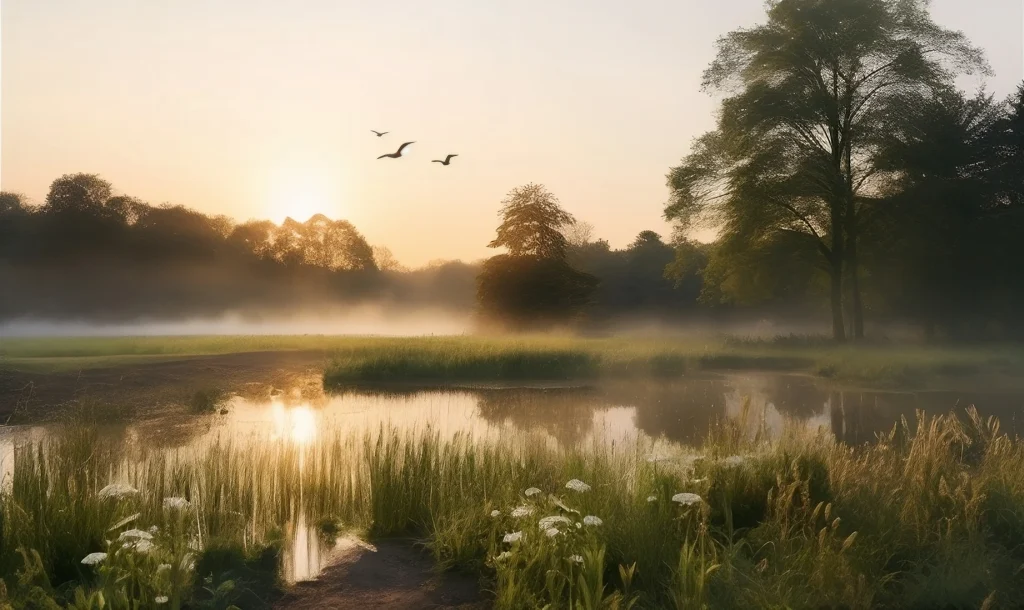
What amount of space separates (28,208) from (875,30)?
43520mm

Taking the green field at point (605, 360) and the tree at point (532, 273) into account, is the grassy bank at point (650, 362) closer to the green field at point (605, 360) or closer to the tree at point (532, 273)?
the green field at point (605, 360)

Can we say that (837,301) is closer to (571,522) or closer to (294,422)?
(294,422)

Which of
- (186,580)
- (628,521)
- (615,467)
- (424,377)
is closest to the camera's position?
(186,580)

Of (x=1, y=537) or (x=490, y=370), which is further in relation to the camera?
(x=490, y=370)

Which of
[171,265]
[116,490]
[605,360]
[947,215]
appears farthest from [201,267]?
[116,490]

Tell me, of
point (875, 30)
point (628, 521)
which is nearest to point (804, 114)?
point (875, 30)

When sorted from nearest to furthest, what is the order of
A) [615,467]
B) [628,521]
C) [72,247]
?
[628,521] < [615,467] < [72,247]

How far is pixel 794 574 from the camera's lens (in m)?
4.54

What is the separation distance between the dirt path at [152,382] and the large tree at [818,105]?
16187 millimetres

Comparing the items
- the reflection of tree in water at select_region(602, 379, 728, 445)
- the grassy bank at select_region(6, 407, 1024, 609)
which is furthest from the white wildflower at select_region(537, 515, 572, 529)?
the reflection of tree in water at select_region(602, 379, 728, 445)

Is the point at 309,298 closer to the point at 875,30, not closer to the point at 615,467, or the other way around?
the point at 875,30

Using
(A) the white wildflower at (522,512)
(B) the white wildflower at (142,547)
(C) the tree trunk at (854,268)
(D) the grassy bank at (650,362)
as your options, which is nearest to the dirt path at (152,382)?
(D) the grassy bank at (650,362)

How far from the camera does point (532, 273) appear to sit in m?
39.2

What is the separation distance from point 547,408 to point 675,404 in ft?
9.39
